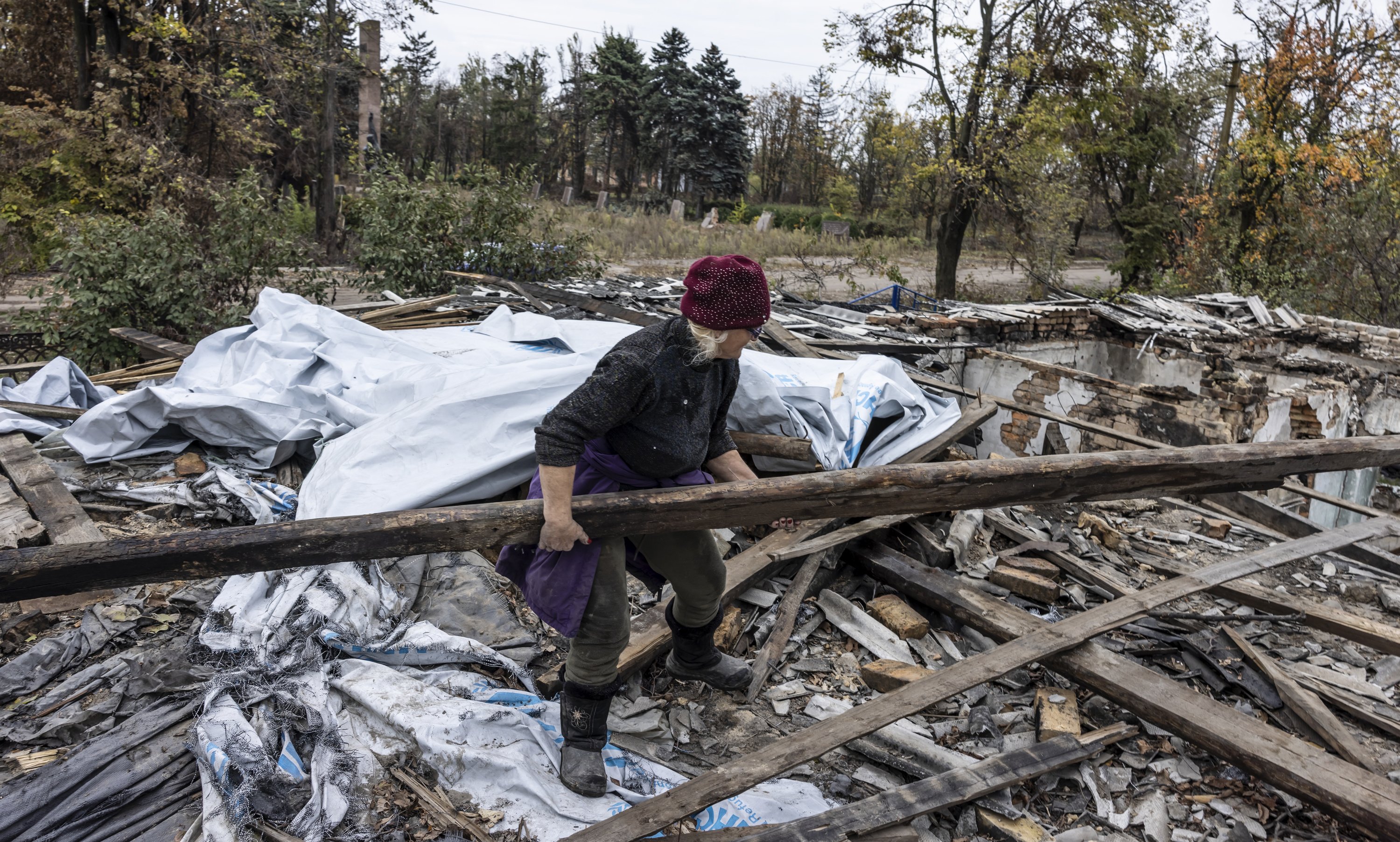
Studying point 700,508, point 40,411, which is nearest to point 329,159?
point 40,411

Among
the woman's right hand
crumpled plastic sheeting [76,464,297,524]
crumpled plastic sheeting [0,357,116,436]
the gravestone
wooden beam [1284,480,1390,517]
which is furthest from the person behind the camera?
the gravestone

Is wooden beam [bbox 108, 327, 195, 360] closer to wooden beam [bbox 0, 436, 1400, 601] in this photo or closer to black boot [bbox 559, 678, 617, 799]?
black boot [bbox 559, 678, 617, 799]

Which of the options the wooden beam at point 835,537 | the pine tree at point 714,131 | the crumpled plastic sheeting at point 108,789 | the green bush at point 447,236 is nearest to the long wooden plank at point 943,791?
the wooden beam at point 835,537

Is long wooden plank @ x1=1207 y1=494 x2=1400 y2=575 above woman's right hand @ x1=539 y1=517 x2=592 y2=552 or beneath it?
beneath

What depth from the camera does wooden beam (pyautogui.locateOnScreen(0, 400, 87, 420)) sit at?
4.88m

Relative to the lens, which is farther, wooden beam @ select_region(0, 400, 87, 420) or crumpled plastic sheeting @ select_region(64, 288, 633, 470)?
wooden beam @ select_region(0, 400, 87, 420)

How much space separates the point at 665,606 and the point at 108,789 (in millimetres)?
1840

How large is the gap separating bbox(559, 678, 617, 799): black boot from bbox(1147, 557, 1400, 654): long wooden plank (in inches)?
103

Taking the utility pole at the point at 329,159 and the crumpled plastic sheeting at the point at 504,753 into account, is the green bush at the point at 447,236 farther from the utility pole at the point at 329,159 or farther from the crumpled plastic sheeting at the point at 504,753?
the crumpled plastic sheeting at the point at 504,753

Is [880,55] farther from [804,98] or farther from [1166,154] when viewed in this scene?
[804,98]

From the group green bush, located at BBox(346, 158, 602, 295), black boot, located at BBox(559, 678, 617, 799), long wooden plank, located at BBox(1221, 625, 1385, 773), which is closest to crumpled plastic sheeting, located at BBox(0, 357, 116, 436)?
black boot, located at BBox(559, 678, 617, 799)

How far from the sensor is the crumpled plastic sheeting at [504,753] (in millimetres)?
2320

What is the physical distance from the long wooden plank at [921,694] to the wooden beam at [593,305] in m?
5.15

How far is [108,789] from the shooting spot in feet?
7.30
